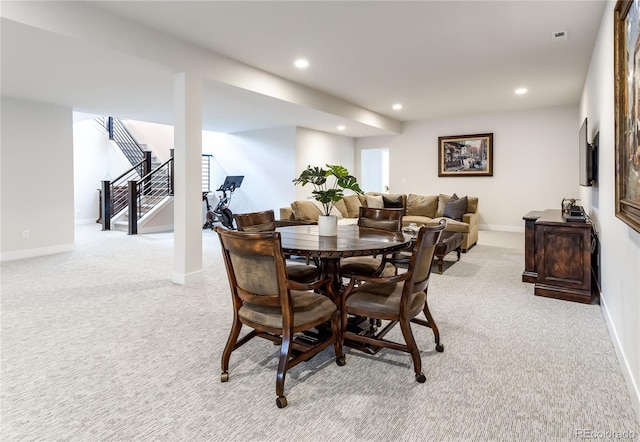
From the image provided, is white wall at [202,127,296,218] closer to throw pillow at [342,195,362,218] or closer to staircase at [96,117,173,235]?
staircase at [96,117,173,235]

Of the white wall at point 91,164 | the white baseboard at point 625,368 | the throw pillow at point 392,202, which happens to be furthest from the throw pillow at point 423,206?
the white wall at point 91,164

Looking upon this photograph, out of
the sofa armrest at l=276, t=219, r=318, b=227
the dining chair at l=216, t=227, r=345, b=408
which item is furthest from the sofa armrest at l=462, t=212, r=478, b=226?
the dining chair at l=216, t=227, r=345, b=408

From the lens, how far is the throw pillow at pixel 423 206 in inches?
279

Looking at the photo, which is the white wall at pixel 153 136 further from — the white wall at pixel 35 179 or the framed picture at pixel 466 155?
the framed picture at pixel 466 155

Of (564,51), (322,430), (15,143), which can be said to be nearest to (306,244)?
(322,430)

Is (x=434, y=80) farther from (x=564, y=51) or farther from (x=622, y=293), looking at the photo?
(x=622, y=293)

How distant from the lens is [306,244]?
2.38 metres

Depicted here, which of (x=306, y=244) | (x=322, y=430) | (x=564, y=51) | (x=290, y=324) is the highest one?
(x=564, y=51)

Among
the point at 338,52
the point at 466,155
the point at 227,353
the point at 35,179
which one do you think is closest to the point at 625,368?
the point at 227,353

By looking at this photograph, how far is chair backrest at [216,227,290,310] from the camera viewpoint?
5.77ft

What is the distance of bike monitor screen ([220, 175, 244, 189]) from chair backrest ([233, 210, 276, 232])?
5536 mm

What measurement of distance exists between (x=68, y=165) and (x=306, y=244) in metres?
5.46

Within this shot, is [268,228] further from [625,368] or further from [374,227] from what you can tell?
[625,368]

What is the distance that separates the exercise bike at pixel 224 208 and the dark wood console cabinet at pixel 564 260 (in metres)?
6.27
